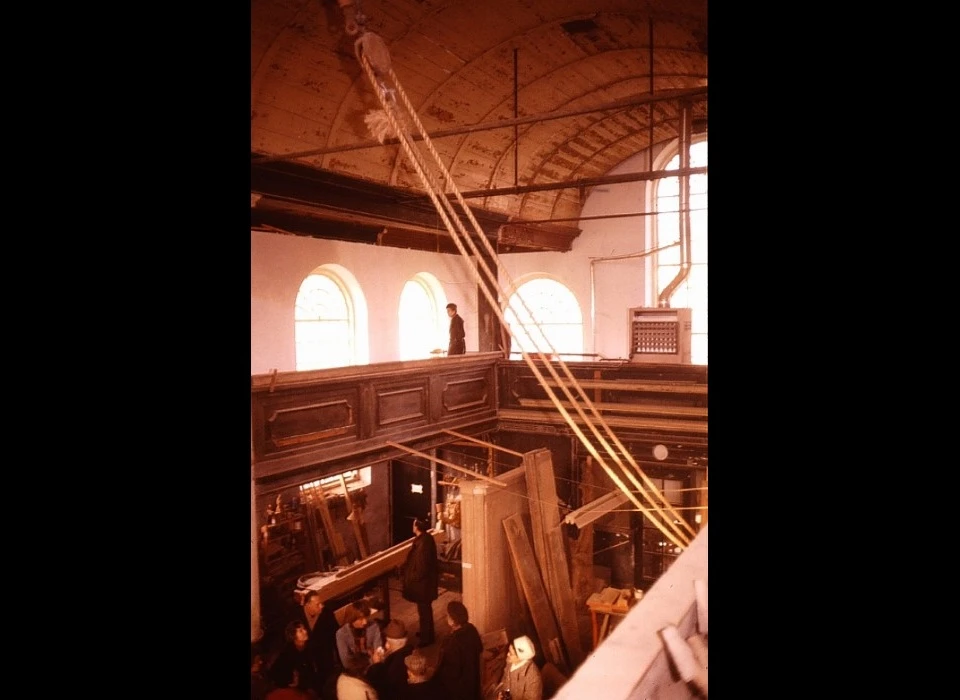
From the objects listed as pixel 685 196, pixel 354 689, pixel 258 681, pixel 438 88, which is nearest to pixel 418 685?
pixel 354 689

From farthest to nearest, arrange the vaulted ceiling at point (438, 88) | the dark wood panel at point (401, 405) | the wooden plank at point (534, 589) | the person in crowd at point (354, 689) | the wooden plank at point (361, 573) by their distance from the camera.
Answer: the wooden plank at point (361, 573), the wooden plank at point (534, 589), the dark wood panel at point (401, 405), the vaulted ceiling at point (438, 88), the person in crowd at point (354, 689)

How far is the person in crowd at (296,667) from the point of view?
541 centimetres

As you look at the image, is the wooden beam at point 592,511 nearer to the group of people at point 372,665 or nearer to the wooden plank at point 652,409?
the wooden plank at point 652,409

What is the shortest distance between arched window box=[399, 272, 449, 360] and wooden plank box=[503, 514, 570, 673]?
3.33 metres

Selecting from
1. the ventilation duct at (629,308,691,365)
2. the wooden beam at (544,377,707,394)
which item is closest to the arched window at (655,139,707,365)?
the wooden beam at (544,377,707,394)

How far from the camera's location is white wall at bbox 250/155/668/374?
7.02m

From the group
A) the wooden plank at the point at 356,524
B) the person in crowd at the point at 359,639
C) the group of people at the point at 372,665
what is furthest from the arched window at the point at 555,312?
the group of people at the point at 372,665

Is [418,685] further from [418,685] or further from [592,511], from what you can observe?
[592,511]

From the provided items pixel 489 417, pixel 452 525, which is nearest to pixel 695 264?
pixel 489 417
